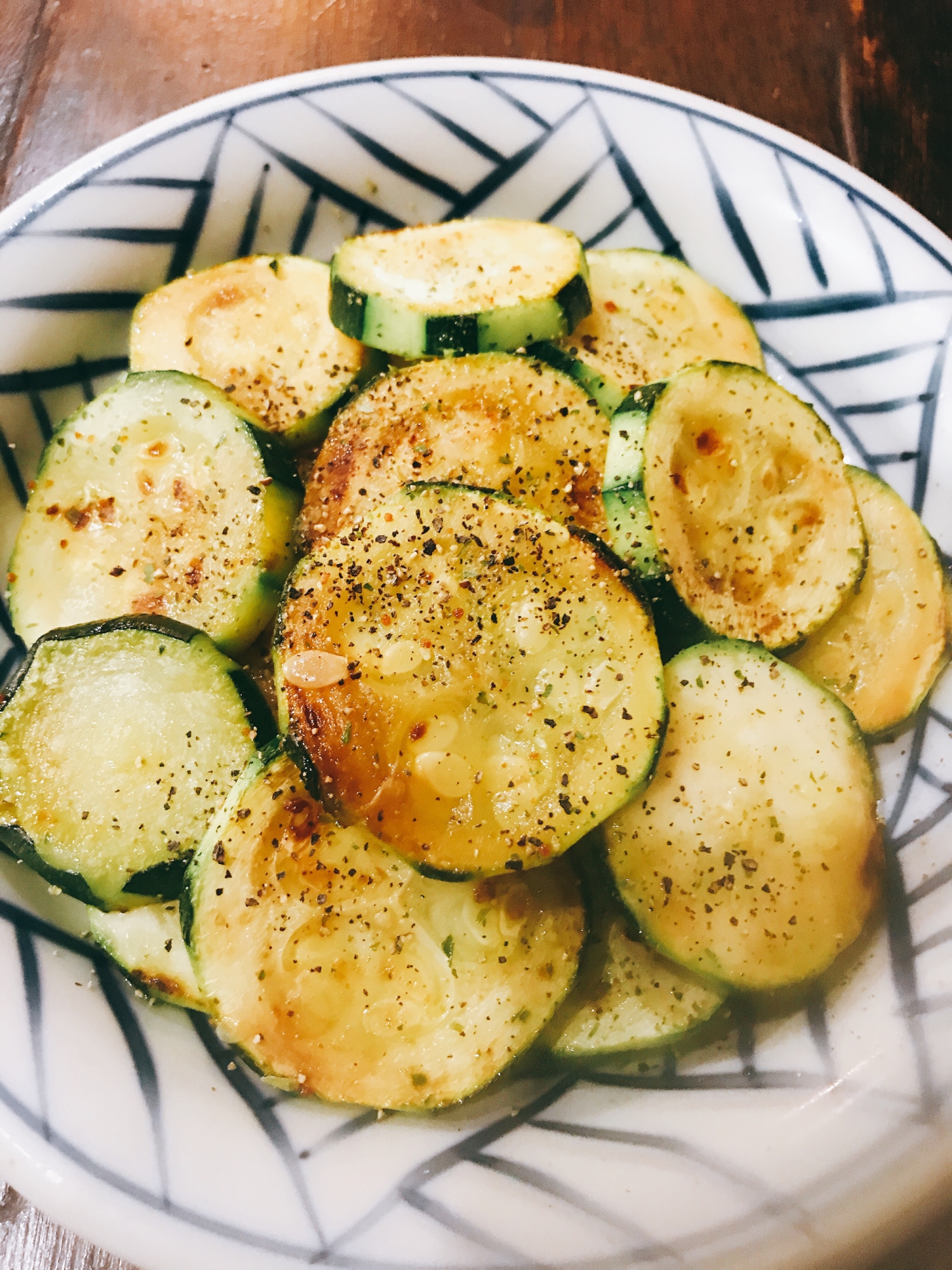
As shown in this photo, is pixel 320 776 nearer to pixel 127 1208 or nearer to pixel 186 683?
pixel 186 683

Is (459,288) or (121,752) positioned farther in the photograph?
(459,288)

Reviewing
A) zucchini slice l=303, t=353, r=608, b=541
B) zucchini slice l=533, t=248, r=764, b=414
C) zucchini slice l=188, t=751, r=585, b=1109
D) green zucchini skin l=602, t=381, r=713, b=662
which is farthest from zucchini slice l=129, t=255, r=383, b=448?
zucchini slice l=188, t=751, r=585, b=1109

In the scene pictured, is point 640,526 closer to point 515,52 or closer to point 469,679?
point 469,679

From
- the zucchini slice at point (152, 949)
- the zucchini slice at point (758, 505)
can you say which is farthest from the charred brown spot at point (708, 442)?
the zucchini slice at point (152, 949)

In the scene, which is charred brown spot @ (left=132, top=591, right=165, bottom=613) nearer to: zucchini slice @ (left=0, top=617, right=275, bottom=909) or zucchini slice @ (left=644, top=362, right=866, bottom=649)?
zucchini slice @ (left=0, top=617, right=275, bottom=909)

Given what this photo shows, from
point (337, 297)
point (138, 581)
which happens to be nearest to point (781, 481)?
point (337, 297)

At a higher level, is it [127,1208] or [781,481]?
[781,481]

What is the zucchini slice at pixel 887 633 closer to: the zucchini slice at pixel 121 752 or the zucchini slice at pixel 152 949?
the zucchini slice at pixel 121 752

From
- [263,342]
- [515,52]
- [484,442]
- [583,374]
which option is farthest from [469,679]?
[515,52]
